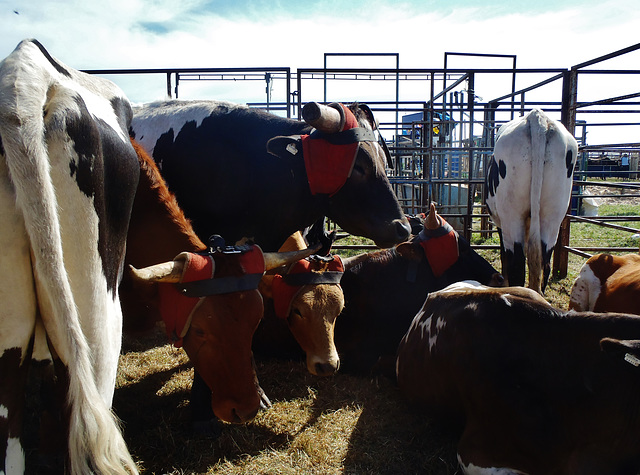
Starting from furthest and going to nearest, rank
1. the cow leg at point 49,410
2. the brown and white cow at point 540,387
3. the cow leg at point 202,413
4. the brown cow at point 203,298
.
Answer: the cow leg at point 202,413 < the brown cow at point 203,298 < the brown and white cow at point 540,387 < the cow leg at point 49,410

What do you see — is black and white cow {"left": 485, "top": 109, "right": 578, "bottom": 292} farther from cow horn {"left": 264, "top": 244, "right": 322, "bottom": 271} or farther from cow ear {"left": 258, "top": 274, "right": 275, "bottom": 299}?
cow horn {"left": 264, "top": 244, "right": 322, "bottom": 271}

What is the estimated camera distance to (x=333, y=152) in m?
3.14

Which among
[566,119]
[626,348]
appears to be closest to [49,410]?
[626,348]

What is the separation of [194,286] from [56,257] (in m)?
0.81

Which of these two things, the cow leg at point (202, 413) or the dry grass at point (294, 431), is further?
the cow leg at point (202, 413)

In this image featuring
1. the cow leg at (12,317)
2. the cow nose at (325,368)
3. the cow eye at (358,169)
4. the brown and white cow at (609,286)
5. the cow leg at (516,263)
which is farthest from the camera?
the cow leg at (516,263)

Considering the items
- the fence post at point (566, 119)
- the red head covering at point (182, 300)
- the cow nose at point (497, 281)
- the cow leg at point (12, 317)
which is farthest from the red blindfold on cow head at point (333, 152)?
the fence post at point (566, 119)

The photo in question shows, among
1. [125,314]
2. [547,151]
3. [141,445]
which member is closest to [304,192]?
[125,314]

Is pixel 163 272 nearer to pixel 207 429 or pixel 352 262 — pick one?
pixel 207 429

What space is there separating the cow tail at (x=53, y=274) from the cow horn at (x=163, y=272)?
19.0 inches

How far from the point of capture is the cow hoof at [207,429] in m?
2.82

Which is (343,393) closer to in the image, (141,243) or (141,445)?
(141,445)

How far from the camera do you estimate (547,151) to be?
4953mm

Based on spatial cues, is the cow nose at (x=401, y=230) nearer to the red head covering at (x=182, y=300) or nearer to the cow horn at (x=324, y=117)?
the cow horn at (x=324, y=117)
